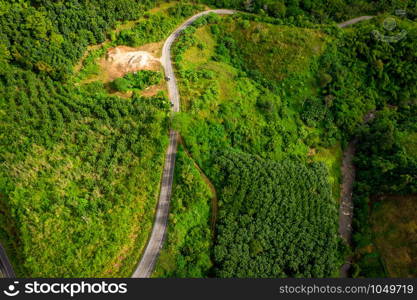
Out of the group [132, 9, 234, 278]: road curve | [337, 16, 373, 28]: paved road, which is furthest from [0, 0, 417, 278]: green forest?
[337, 16, 373, 28]: paved road

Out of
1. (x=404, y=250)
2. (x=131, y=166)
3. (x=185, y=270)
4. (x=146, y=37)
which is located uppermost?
(x=146, y=37)

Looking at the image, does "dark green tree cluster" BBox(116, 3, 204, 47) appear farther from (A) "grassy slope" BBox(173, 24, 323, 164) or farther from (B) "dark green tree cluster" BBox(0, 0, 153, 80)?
(A) "grassy slope" BBox(173, 24, 323, 164)

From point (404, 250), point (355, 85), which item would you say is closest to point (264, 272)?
point (404, 250)

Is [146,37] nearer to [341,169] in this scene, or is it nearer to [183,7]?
[183,7]

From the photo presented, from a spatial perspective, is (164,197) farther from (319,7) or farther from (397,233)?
(319,7)

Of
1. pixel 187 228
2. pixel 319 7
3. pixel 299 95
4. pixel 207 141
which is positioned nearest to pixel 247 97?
pixel 299 95

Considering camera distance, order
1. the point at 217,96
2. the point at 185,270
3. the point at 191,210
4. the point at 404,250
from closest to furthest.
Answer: the point at 185,270 → the point at 191,210 → the point at 404,250 → the point at 217,96
